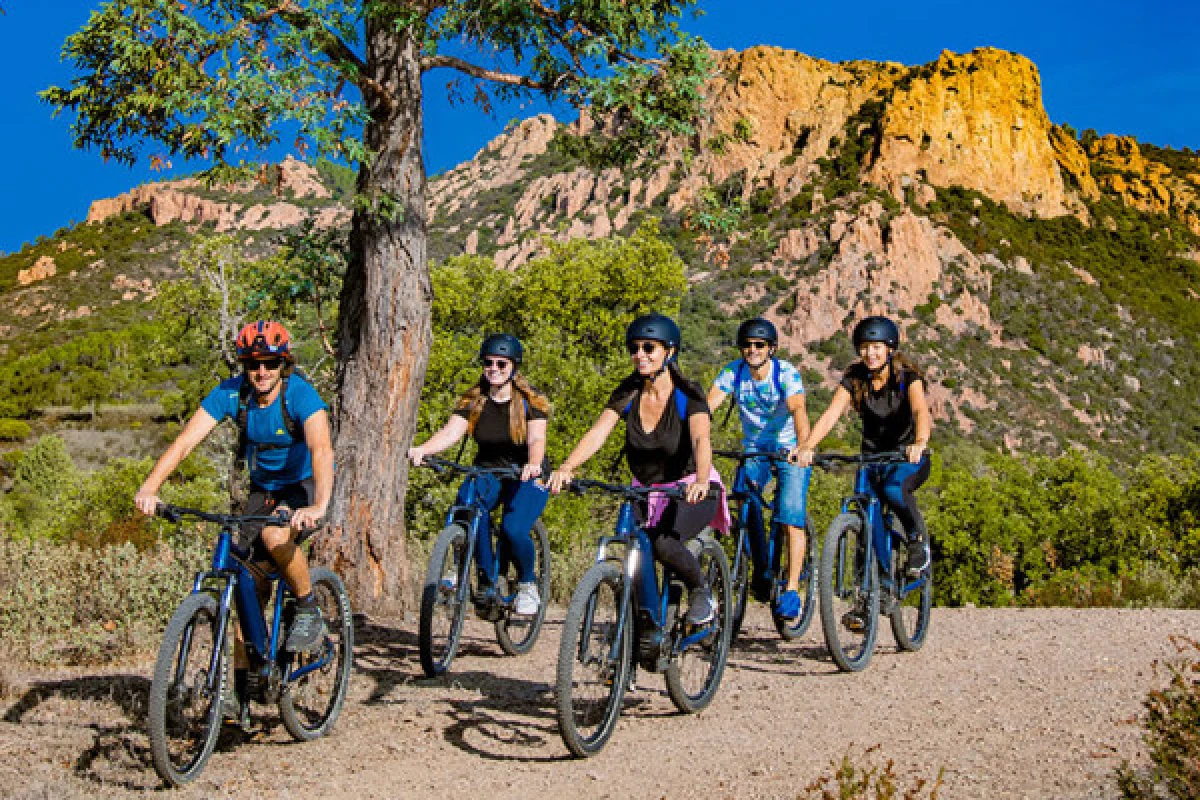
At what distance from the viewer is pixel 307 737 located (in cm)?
536

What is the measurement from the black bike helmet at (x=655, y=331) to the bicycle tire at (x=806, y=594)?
2819mm

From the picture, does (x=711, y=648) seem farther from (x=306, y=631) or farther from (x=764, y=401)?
(x=306, y=631)

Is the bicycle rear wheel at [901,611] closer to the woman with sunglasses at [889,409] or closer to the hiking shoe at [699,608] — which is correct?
the woman with sunglasses at [889,409]

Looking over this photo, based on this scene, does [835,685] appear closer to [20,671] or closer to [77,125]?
[20,671]

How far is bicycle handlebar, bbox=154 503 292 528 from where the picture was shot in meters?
4.42

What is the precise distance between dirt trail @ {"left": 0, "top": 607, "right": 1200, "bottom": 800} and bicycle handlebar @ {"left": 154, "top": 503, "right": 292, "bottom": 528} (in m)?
1.20

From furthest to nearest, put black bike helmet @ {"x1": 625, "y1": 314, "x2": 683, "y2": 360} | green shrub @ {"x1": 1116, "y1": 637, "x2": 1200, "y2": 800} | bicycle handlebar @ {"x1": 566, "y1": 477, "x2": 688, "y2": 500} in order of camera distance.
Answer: black bike helmet @ {"x1": 625, "y1": 314, "x2": 683, "y2": 360} < bicycle handlebar @ {"x1": 566, "y1": 477, "x2": 688, "y2": 500} < green shrub @ {"x1": 1116, "y1": 637, "x2": 1200, "y2": 800}

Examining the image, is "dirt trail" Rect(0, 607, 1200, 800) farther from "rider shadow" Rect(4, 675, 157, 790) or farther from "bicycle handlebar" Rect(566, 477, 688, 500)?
"bicycle handlebar" Rect(566, 477, 688, 500)

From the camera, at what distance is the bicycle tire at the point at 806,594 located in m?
7.61

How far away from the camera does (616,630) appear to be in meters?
5.14

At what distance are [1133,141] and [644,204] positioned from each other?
76.4m

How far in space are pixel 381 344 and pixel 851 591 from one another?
4.19 m

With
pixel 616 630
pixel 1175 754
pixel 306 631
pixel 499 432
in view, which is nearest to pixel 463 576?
pixel 499 432

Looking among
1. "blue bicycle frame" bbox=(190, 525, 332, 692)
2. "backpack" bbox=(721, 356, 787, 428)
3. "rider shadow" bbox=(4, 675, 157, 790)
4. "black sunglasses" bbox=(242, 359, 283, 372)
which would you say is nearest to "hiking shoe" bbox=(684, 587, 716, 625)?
"backpack" bbox=(721, 356, 787, 428)
